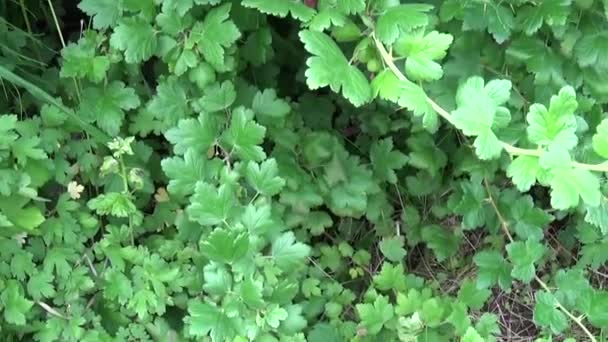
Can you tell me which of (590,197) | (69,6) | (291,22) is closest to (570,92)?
(590,197)

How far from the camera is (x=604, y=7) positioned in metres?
1.71

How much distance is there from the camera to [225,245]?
1578 millimetres

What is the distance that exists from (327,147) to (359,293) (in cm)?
42

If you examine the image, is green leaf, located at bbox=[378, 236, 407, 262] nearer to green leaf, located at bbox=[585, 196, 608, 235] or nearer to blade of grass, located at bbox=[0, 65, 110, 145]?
green leaf, located at bbox=[585, 196, 608, 235]

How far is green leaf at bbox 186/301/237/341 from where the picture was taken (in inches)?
63.4

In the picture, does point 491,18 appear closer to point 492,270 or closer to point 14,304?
point 492,270

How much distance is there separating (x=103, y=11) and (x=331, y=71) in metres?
0.59

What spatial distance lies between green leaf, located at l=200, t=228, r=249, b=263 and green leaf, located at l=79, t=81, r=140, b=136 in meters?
0.39

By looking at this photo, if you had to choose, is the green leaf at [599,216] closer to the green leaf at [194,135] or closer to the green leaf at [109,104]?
the green leaf at [194,135]

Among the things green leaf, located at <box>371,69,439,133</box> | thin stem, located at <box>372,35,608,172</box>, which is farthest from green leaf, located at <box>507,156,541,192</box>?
green leaf, located at <box>371,69,439,133</box>

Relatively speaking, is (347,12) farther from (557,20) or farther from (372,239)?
(372,239)

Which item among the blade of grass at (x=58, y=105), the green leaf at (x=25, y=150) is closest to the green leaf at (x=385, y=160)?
the blade of grass at (x=58, y=105)

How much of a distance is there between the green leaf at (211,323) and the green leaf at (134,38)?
507 mm

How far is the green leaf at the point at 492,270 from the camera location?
194 cm
